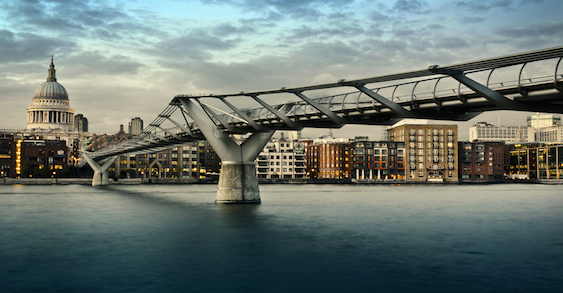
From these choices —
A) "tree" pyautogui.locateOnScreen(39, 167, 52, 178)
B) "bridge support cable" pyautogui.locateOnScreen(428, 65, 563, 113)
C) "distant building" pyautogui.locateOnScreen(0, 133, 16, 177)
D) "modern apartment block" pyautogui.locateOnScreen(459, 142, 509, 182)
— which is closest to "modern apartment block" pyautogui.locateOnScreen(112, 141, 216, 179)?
"tree" pyautogui.locateOnScreen(39, 167, 52, 178)

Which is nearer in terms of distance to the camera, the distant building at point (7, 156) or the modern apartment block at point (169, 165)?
the distant building at point (7, 156)

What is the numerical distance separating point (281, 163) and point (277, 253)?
495 ft

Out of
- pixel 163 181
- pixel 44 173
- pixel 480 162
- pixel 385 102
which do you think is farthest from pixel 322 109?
pixel 480 162

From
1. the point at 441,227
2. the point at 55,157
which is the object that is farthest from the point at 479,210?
the point at 55,157

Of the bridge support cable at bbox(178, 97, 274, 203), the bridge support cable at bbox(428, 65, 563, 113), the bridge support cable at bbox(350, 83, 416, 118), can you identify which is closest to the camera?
the bridge support cable at bbox(428, 65, 563, 113)

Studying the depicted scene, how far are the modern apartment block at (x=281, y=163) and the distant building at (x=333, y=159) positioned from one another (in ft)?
18.5

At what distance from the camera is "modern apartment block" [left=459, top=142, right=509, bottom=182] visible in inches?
7569

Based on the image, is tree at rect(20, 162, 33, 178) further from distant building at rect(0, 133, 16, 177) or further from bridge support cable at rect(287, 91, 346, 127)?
bridge support cable at rect(287, 91, 346, 127)

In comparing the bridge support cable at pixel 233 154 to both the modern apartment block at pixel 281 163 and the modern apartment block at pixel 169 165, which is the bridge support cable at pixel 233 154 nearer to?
the modern apartment block at pixel 169 165

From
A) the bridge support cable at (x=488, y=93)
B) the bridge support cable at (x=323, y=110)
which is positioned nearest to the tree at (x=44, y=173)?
the bridge support cable at (x=323, y=110)

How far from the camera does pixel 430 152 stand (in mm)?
186750

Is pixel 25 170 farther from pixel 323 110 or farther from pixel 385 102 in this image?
pixel 385 102

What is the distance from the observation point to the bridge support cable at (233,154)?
55.5 meters

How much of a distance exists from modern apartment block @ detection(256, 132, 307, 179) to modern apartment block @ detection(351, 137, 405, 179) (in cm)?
1843
